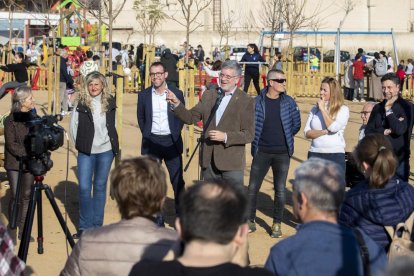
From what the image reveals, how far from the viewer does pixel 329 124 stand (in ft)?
30.2

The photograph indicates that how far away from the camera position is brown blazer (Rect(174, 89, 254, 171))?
28.7 ft

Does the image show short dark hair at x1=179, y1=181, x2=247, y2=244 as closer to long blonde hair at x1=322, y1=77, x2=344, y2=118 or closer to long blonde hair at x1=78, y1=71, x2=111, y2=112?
long blonde hair at x1=78, y1=71, x2=111, y2=112

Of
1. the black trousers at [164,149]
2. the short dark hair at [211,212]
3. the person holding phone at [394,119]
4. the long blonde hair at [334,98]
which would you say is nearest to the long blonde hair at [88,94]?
the black trousers at [164,149]

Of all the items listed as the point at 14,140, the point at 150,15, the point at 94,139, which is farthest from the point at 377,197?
the point at 150,15

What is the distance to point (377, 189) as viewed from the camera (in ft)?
17.8

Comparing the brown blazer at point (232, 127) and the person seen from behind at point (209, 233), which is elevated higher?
the brown blazer at point (232, 127)

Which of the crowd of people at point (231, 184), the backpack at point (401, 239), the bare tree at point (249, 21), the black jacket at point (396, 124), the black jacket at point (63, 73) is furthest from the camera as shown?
the bare tree at point (249, 21)

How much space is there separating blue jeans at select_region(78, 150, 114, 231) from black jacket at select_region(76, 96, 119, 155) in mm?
93

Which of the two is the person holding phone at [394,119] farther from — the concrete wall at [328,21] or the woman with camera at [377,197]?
the concrete wall at [328,21]

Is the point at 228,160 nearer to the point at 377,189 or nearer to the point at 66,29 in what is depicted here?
the point at 377,189

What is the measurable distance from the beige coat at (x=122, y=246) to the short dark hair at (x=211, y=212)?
686mm

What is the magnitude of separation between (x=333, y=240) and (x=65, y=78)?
731 inches

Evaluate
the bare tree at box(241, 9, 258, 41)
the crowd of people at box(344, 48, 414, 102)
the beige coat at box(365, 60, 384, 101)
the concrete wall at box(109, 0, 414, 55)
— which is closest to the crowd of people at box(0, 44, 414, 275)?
the crowd of people at box(344, 48, 414, 102)

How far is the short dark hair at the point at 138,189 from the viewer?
424cm
